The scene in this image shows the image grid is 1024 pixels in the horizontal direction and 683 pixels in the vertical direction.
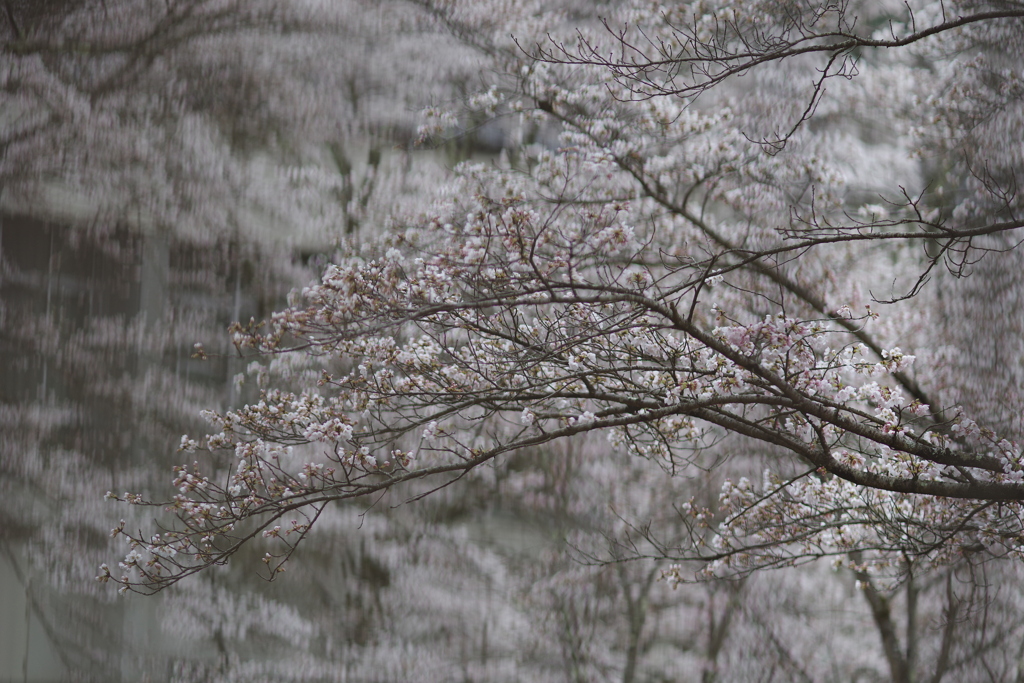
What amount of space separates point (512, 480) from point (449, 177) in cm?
131

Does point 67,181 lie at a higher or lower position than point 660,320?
higher

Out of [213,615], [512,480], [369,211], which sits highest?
[369,211]

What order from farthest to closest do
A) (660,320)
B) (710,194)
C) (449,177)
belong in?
1. (449,177)
2. (710,194)
3. (660,320)

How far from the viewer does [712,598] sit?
362 centimetres

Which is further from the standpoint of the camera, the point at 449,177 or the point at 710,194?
the point at 449,177

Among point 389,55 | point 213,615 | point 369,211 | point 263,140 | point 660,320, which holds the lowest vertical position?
point 213,615

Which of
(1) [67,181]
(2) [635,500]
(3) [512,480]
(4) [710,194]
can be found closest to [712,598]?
(2) [635,500]

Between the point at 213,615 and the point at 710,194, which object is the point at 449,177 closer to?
the point at 710,194

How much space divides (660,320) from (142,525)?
257cm

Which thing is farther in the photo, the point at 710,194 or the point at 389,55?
the point at 389,55

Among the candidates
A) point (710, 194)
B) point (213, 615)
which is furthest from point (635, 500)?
point (213, 615)

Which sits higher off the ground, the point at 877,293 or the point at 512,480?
the point at 877,293

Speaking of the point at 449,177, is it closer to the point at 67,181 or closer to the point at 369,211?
the point at 369,211

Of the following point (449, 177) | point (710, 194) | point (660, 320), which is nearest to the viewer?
point (660, 320)
